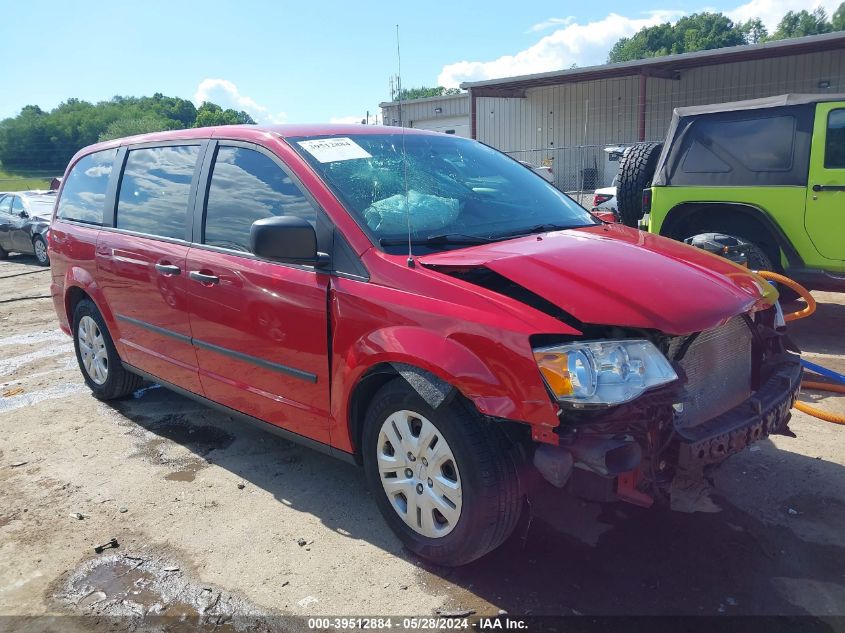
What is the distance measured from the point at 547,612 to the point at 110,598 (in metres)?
1.80

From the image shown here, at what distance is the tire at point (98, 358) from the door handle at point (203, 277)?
1.51 metres

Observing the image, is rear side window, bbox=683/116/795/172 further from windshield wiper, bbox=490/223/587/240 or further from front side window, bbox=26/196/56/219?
front side window, bbox=26/196/56/219

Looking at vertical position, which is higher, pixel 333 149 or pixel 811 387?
pixel 333 149

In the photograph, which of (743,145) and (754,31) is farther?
(754,31)

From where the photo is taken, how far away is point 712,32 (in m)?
63.1

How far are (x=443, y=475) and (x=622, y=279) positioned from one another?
1.06 meters

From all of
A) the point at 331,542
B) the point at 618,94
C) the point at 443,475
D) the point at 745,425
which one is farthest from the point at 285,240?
the point at 618,94

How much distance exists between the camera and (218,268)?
3.58 m

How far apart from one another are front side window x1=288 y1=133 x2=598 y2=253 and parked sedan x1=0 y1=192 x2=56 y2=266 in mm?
11689

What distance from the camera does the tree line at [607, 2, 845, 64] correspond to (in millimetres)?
62125

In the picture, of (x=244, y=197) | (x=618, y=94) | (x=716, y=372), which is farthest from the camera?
(x=618, y=94)

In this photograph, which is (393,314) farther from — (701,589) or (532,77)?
(532,77)

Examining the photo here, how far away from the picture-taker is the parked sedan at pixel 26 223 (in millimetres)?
13273

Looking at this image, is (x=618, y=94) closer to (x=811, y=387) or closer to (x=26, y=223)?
(x=26, y=223)
